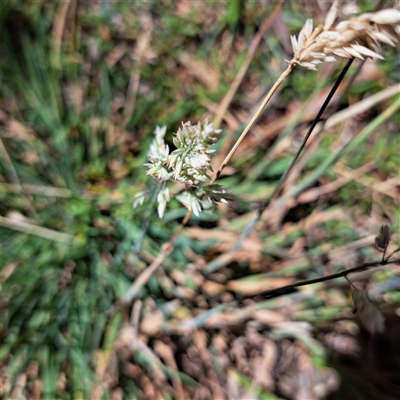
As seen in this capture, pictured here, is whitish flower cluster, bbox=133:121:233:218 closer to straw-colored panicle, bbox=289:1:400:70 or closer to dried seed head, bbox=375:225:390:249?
straw-colored panicle, bbox=289:1:400:70

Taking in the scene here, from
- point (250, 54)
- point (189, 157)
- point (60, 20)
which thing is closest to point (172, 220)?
point (250, 54)

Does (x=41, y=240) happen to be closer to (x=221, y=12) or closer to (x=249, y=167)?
(x=249, y=167)

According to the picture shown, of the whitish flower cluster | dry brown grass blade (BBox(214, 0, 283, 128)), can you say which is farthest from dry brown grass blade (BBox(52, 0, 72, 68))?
the whitish flower cluster

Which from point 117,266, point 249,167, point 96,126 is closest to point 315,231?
point 249,167

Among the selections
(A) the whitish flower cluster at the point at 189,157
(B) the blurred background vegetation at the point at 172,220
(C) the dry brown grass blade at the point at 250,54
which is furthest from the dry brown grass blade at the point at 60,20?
(A) the whitish flower cluster at the point at 189,157

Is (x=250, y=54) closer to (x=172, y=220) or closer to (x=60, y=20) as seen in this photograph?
(x=172, y=220)

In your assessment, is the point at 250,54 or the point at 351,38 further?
the point at 250,54

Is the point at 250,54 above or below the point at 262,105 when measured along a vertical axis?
above
